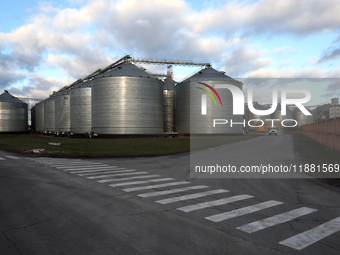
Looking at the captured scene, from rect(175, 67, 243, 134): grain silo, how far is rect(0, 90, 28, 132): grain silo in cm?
6113

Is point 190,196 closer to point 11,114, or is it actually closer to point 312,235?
point 312,235

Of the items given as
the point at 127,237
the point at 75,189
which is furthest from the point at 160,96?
the point at 127,237

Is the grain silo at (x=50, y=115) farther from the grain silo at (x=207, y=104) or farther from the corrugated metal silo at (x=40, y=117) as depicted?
the grain silo at (x=207, y=104)

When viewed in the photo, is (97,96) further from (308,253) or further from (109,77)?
(308,253)

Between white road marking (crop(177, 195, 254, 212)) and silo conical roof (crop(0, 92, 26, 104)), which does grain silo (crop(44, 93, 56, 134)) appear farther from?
white road marking (crop(177, 195, 254, 212))

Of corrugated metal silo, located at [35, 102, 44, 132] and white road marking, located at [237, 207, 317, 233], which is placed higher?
corrugated metal silo, located at [35, 102, 44, 132]

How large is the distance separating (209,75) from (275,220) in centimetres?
6040

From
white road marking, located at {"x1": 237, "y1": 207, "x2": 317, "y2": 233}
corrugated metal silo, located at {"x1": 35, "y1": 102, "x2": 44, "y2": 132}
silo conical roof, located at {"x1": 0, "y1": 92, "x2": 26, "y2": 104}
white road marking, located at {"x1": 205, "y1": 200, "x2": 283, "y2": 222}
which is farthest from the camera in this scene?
corrugated metal silo, located at {"x1": 35, "y1": 102, "x2": 44, "y2": 132}

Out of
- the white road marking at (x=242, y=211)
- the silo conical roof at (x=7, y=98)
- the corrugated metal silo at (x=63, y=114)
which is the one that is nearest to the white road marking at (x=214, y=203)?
the white road marking at (x=242, y=211)

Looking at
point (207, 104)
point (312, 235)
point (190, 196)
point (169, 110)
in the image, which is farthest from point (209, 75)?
point (312, 235)

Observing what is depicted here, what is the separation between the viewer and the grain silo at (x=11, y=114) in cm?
8756

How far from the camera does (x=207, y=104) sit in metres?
62.6

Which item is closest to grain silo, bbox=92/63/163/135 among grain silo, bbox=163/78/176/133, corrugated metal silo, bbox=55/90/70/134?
grain silo, bbox=163/78/176/133

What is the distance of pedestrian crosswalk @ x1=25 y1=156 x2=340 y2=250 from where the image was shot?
5.77 meters
